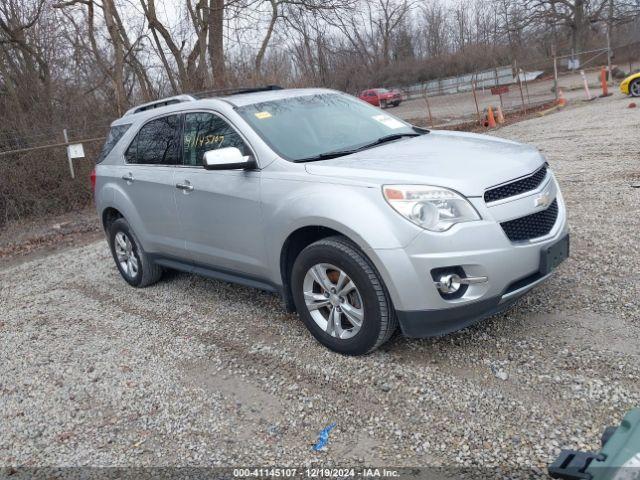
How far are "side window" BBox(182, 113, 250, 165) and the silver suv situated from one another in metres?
0.01

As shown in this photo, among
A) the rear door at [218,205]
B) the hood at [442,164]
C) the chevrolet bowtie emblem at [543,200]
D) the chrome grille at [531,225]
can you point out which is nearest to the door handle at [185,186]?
the rear door at [218,205]

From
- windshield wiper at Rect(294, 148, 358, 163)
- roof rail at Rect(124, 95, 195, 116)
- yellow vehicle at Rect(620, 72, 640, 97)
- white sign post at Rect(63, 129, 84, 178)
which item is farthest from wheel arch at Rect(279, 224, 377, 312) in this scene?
yellow vehicle at Rect(620, 72, 640, 97)

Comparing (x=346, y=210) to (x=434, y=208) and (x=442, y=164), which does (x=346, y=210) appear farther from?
(x=442, y=164)

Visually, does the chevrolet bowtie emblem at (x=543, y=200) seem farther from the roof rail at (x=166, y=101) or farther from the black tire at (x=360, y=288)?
the roof rail at (x=166, y=101)

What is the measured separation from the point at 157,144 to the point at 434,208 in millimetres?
2987

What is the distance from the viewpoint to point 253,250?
429cm

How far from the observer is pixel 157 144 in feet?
17.4

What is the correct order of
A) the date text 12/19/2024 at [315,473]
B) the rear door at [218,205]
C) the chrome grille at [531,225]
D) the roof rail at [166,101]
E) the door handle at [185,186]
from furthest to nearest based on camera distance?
the roof rail at [166,101] < the door handle at [185,186] < the rear door at [218,205] < the chrome grille at [531,225] < the date text 12/19/2024 at [315,473]

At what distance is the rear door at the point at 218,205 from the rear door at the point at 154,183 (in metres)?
0.15

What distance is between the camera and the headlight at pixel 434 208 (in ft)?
11.0

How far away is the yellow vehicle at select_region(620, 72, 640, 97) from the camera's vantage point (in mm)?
18766

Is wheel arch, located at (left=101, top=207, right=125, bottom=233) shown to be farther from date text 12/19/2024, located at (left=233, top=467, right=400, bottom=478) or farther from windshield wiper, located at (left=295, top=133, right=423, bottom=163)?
date text 12/19/2024, located at (left=233, top=467, right=400, bottom=478)

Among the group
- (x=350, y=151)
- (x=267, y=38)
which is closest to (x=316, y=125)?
(x=350, y=151)

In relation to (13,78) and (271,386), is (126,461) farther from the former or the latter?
(13,78)
